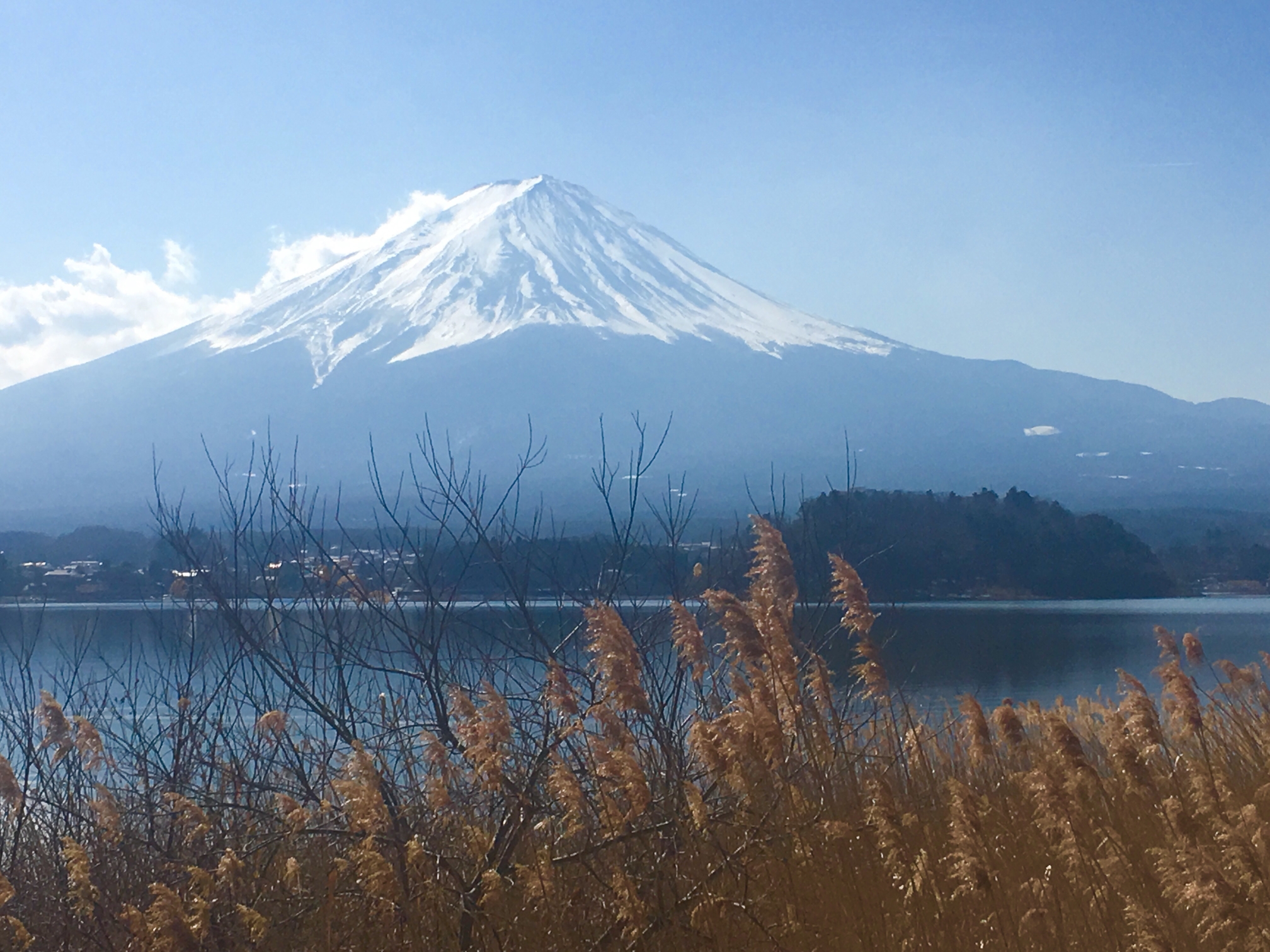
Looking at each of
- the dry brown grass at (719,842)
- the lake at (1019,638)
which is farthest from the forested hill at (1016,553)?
the dry brown grass at (719,842)

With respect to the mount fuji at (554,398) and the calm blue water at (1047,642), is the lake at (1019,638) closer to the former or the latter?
the calm blue water at (1047,642)

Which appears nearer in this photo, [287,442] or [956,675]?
[956,675]

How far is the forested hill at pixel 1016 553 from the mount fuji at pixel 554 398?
29.8 m

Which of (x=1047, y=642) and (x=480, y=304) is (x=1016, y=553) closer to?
(x=1047, y=642)

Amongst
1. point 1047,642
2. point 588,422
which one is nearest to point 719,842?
point 1047,642

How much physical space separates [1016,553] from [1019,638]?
23.0 ft

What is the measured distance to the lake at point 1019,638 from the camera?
1228cm

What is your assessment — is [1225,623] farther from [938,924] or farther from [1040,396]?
[1040,396]

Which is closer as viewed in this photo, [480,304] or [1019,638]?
[1019,638]

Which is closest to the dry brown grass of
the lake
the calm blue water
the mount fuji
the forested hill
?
the lake

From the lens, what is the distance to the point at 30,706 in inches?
225

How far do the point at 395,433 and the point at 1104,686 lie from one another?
218 ft

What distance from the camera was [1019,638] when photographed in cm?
1856

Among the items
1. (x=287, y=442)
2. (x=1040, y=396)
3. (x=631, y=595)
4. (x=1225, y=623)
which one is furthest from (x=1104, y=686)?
(x=1040, y=396)
